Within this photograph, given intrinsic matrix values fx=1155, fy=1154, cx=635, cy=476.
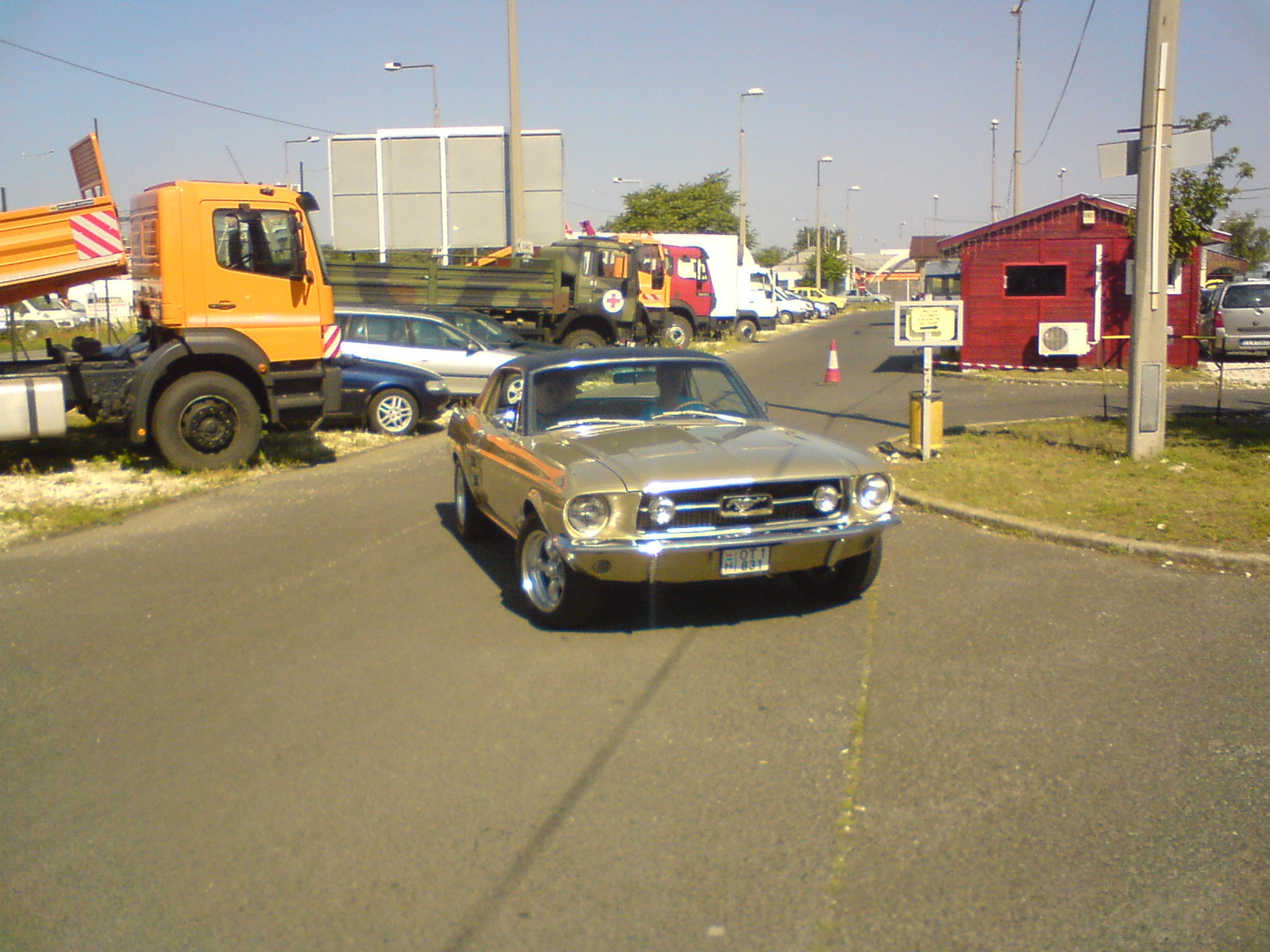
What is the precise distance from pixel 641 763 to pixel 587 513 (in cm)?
163

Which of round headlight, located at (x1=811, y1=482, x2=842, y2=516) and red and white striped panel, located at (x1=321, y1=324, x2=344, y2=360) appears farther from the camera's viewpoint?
red and white striped panel, located at (x1=321, y1=324, x2=344, y2=360)

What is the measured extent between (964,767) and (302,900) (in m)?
2.52

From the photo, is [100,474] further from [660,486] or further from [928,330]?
[928,330]

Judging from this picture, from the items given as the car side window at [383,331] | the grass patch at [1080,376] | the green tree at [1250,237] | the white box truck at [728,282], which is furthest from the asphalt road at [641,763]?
the green tree at [1250,237]

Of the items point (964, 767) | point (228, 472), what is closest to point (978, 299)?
point (228, 472)

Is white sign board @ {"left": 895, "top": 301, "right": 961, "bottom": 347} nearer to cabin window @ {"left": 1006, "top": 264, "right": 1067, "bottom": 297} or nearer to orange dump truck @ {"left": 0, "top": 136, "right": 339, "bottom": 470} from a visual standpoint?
orange dump truck @ {"left": 0, "top": 136, "right": 339, "bottom": 470}

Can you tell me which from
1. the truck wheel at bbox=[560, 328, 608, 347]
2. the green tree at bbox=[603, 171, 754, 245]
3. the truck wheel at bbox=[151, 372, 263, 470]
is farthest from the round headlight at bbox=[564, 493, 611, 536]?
the green tree at bbox=[603, 171, 754, 245]

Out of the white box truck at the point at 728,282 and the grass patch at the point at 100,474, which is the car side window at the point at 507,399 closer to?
the grass patch at the point at 100,474

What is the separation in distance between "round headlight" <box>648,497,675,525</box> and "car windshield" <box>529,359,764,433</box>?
1386mm

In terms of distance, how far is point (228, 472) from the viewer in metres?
12.0

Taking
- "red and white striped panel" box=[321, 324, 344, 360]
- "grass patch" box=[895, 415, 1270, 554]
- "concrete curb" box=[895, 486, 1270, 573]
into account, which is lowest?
"concrete curb" box=[895, 486, 1270, 573]

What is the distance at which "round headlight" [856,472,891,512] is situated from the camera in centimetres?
636

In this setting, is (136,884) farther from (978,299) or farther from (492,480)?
(978,299)

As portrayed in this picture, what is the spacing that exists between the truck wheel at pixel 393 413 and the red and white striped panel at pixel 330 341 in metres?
2.26
